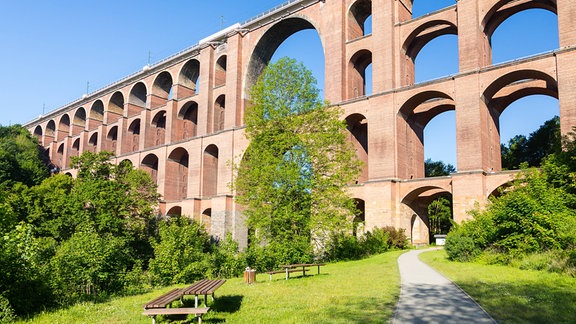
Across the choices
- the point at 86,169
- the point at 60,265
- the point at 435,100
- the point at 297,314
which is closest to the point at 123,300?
the point at 60,265

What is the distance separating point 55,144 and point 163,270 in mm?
51676

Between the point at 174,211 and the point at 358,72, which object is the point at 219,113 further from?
the point at 358,72

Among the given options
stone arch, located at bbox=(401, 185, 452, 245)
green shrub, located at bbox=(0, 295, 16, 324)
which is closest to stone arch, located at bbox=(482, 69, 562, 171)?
stone arch, located at bbox=(401, 185, 452, 245)

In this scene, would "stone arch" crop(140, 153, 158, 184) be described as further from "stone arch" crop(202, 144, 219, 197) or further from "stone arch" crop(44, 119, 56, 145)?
"stone arch" crop(44, 119, 56, 145)

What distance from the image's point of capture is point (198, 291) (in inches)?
290

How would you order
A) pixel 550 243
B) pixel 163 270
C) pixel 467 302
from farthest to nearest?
pixel 163 270, pixel 550 243, pixel 467 302

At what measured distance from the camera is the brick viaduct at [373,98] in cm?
2456

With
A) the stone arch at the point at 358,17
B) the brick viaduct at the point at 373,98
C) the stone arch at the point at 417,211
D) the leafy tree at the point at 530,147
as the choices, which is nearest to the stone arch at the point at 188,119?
the brick viaduct at the point at 373,98

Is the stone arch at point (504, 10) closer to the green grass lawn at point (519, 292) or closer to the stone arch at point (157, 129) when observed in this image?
the green grass lawn at point (519, 292)

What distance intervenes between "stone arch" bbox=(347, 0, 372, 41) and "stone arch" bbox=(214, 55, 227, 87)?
12781mm

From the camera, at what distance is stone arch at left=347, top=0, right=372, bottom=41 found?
31828 millimetres

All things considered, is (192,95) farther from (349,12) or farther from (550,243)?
(550,243)


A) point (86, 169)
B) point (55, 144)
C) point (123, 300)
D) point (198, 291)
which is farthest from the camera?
point (55, 144)

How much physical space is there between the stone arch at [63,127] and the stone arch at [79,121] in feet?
9.75
